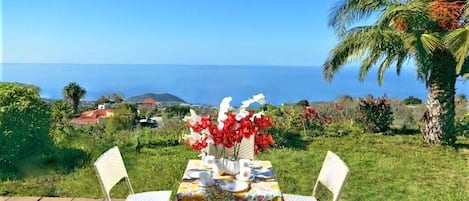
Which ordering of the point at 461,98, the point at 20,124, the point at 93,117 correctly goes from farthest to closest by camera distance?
1. the point at 461,98
2. the point at 93,117
3. the point at 20,124

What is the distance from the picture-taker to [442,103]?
574 centimetres

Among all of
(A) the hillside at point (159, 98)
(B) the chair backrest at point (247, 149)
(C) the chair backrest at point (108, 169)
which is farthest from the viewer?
(A) the hillside at point (159, 98)

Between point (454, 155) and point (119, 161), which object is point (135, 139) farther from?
point (454, 155)

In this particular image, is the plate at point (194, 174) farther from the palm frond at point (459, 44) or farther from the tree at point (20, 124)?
the palm frond at point (459, 44)

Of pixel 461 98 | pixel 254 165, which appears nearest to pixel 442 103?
pixel 461 98

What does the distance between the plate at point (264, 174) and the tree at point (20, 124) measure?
2.97m

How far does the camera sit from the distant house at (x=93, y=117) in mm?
5738

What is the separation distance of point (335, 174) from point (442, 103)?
367cm

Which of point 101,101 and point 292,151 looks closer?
point 292,151

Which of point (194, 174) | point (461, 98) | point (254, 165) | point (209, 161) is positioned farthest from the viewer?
point (461, 98)

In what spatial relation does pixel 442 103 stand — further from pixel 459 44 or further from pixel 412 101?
pixel 459 44

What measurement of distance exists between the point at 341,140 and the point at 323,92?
71 centimetres

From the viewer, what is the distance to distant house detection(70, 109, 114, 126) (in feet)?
18.8

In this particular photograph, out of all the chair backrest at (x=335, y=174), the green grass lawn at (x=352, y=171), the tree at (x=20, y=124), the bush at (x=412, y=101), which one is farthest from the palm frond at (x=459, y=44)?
the tree at (x=20, y=124)
